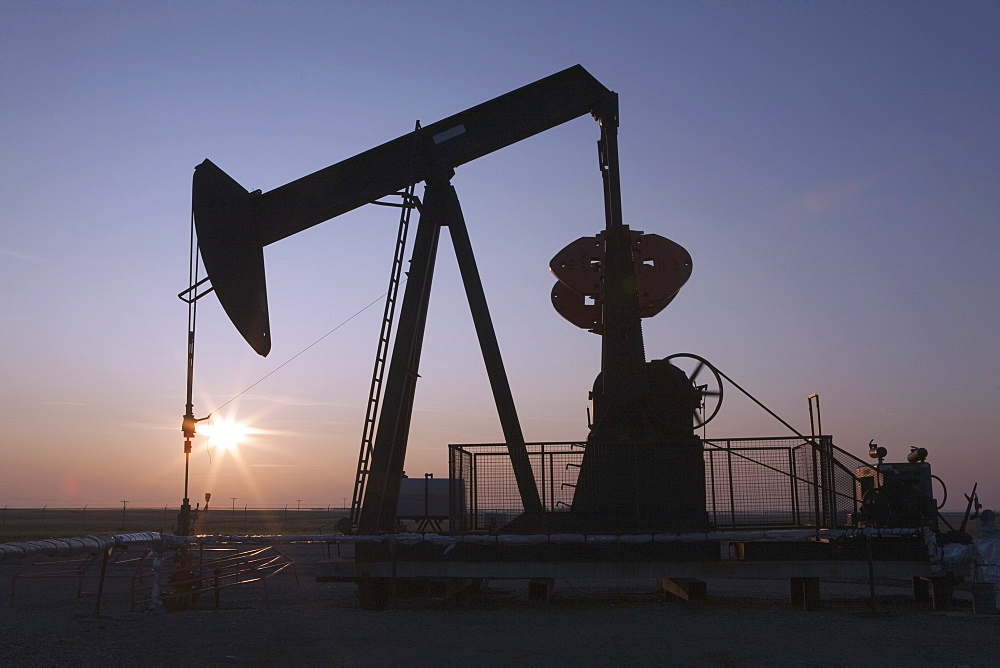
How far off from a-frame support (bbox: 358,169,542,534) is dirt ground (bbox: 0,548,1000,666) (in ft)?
5.01

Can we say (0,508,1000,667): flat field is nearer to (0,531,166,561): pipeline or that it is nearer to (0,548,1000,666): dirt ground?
(0,548,1000,666): dirt ground

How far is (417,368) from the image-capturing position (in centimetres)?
1356

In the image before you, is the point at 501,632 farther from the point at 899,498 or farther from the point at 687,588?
the point at 899,498

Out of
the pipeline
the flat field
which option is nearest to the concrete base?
the flat field

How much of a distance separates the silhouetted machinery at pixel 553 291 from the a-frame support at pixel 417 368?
0.02 m

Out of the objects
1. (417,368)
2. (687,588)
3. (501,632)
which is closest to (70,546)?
(417,368)

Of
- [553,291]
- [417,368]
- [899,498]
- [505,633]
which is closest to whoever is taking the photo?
[505,633]

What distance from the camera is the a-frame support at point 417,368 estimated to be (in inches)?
508

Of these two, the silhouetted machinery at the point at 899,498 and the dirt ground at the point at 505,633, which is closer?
the dirt ground at the point at 505,633

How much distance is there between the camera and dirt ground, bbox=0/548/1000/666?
8.59 metres

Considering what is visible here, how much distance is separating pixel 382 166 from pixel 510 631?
23.9 ft

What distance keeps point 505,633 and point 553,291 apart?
6769 mm

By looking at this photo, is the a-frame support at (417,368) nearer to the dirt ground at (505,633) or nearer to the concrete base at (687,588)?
the dirt ground at (505,633)

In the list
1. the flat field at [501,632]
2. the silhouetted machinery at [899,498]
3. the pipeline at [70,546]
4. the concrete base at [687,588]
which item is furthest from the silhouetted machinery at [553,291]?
the pipeline at [70,546]
